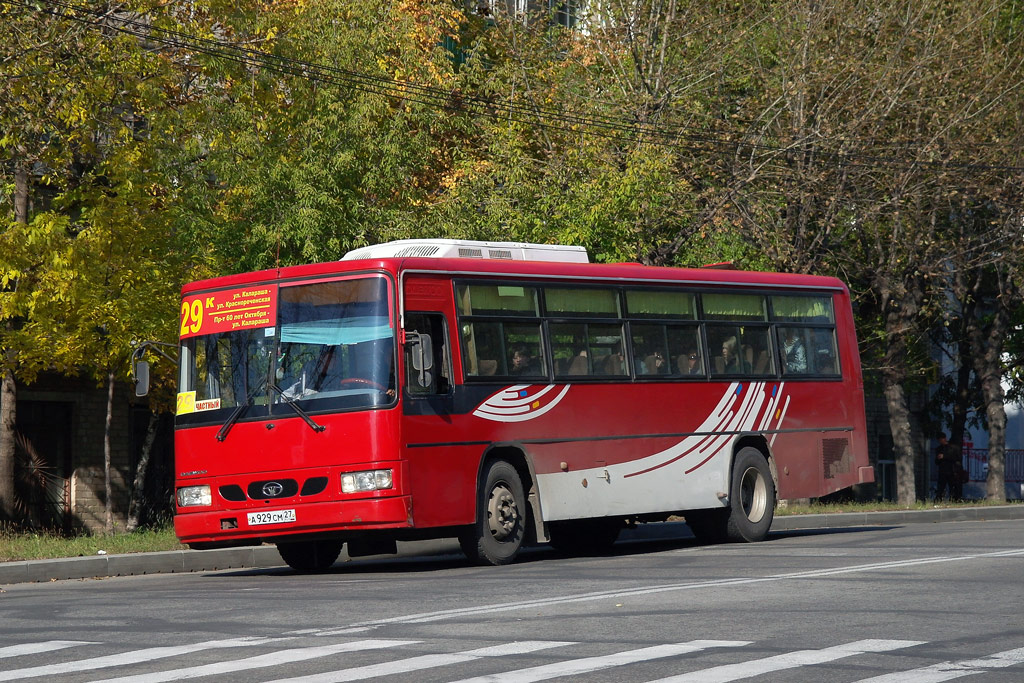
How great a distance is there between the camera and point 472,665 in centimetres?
781

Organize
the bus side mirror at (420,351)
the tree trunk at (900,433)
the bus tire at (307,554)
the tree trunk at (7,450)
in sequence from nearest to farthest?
the bus side mirror at (420,351), the bus tire at (307,554), the tree trunk at (7,450), the tree trunk at (900,433)

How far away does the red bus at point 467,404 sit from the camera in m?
14.4

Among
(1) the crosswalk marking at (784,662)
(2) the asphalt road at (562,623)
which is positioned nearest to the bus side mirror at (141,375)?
(2) the asphalt road at (562,623)

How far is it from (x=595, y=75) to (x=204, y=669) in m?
22.4

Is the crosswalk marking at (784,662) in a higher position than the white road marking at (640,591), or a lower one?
lower

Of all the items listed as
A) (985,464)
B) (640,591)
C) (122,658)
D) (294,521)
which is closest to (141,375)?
(294,521)

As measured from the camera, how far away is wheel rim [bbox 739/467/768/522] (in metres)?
18.5

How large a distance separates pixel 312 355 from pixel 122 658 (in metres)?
6.53

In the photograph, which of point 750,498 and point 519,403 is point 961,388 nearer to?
point 750,498

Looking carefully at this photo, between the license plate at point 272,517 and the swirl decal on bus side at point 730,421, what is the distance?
3.98 meters

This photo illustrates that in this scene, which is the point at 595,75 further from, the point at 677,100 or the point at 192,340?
the point at 192,340

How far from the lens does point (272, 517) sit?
14.6 metres

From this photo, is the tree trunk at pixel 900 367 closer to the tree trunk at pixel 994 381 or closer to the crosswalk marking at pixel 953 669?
the tree trunk at pixel 994 381

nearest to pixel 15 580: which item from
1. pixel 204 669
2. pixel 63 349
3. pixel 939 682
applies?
pixel 63 349
